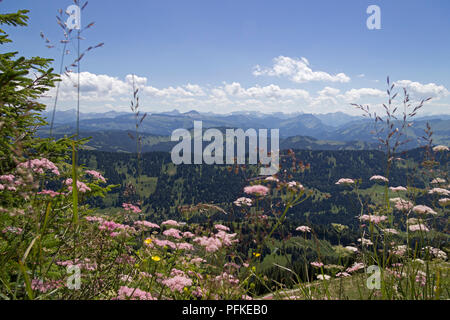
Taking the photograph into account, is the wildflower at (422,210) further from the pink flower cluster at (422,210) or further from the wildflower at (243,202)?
the wildflower at (243,202)

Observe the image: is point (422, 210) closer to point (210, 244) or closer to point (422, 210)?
point (422, 210)

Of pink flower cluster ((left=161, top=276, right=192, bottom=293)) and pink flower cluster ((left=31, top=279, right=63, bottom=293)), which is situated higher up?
Answer: pink flower cluster ((left=31, top=279, right=63, bottom=293))

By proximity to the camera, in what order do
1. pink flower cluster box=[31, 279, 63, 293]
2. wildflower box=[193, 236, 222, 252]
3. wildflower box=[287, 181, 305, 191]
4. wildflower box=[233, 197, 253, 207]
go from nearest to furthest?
pink flower cluster box=[31, 279, 63, 293] → wildflower box=[287, 181, 305, 191] → wildflower box=[193, 236, 222, 252] → wildflower box=[233, 197, 253, 207]

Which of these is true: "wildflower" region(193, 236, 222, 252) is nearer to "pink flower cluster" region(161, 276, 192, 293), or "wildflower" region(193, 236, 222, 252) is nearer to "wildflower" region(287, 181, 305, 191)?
"pink flower cluster" region(161, 276, 192, 293)

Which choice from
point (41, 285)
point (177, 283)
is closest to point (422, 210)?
point (177, 283)

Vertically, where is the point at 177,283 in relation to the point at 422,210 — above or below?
below

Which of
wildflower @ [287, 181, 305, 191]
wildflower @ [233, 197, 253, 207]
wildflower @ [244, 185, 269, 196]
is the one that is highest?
wildflower @ [287, 181, 305, 191]

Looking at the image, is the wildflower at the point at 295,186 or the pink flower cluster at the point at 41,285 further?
the wildflower at the point at 295,186

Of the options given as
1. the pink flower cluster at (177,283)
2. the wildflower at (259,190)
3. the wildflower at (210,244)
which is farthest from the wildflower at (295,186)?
the pink flower cluster at (177,283)

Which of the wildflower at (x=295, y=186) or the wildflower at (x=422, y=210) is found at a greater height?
the wildflower at (x=295, y=186)

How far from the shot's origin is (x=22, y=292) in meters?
3.15

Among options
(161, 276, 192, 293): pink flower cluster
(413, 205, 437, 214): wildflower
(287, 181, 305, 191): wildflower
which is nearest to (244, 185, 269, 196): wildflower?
(287, 181, 305, 191): wildflower
